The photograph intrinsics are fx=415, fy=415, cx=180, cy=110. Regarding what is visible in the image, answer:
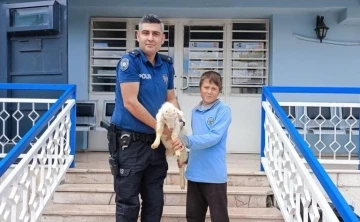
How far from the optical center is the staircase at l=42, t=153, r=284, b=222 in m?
3.78

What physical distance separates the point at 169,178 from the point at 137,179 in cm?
153

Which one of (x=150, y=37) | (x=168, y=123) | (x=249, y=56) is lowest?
(x=168, y=123)

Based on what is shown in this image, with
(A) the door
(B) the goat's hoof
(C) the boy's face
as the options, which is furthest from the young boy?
(A) the door

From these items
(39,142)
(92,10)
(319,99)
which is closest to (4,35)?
(92,10)

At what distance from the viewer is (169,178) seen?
4.25 m

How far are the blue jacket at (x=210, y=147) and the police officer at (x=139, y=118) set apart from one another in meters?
0.26

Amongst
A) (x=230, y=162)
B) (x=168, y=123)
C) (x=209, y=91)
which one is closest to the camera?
(x=168, y=123)

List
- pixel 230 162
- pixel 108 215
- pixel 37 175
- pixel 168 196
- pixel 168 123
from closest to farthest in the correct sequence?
1. pixel 168 123
2. pixel 37 175
3. pixel 108 215
4. pixel 168 196
5. pixel 230 162

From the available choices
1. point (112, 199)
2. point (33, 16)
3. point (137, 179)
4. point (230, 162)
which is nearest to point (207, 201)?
point (137, 179)

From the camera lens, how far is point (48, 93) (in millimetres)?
5062

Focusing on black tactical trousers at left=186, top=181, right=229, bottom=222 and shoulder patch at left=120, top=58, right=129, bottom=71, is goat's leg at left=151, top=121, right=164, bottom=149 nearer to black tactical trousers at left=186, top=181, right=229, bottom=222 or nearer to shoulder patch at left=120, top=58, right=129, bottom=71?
shoulder patch at left=120, top=58, right=129, bottom=71

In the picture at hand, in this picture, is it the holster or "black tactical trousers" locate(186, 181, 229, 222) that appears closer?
the holster

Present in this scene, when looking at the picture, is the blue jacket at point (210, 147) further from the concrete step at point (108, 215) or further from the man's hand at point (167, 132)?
the concrete step at point (108, 215)

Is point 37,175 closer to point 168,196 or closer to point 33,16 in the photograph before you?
point 168,196
